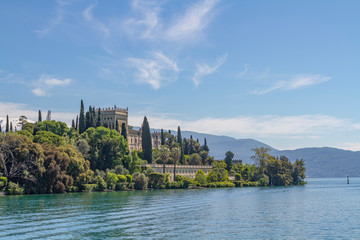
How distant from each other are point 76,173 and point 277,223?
48519 millimetres

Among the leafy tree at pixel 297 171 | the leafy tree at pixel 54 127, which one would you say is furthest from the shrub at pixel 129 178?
the leafy tree at pixel 297 171

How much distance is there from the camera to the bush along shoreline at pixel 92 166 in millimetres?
68625

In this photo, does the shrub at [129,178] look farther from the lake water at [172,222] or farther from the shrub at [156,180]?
the lake water at [172,222]

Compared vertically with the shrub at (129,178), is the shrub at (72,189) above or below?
below

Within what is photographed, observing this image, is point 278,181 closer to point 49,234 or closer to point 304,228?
point 304,228

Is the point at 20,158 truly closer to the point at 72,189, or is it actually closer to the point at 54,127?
the point at 72,189

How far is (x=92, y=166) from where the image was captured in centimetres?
8981

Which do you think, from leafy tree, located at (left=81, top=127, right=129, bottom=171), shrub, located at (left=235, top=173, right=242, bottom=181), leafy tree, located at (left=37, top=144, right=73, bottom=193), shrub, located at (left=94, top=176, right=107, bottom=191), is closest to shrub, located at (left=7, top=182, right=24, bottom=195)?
leafy tree, located at (left=37, top=144, right=73, bottom=193)

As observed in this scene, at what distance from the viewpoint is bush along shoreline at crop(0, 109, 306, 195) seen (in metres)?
68.6

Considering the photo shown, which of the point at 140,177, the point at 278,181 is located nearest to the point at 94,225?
the point at 140,177

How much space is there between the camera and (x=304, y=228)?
34.4 meters

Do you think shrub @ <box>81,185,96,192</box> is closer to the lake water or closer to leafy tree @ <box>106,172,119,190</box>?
leafy tree @ <box>106,172,119,190</box>

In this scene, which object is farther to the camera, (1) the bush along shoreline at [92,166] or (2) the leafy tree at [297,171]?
(2) the leafy tree at [297,171]

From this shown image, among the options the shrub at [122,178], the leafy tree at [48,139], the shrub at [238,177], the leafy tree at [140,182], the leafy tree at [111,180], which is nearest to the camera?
the leafy tree at [48,139]
